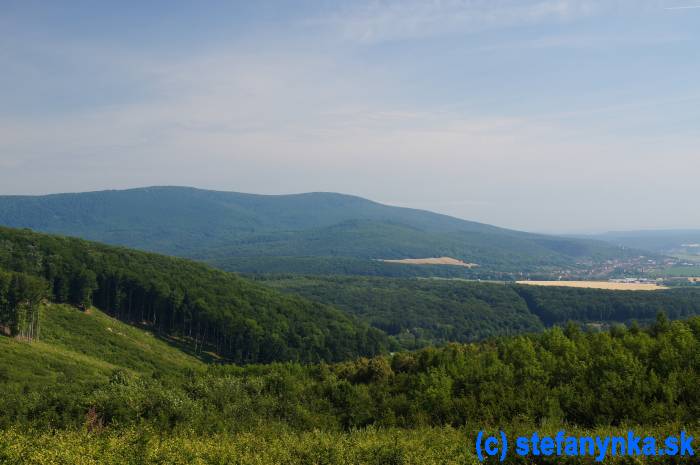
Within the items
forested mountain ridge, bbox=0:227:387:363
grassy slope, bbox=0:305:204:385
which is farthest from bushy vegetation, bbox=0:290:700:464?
forested mountain ridge, bbox=0:227:387:363

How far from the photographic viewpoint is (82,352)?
93875mm

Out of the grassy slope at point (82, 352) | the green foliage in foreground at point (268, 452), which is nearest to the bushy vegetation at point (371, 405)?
the green foliage in foreground at point (268, 452)

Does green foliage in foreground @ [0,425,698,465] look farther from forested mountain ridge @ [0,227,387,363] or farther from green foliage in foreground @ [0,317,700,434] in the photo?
forested mountain ridge @ [0,227,387,363]

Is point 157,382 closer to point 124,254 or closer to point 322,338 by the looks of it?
point 322,338

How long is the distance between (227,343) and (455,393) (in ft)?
326

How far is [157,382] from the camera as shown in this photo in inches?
2334

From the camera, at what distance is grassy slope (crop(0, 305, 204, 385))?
232 feet

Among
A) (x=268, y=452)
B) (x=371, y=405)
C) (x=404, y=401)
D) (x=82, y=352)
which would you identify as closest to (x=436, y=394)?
(x=404, y=401)

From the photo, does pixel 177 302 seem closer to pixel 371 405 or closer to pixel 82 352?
pixel 82 352

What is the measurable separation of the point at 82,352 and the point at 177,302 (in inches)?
1562

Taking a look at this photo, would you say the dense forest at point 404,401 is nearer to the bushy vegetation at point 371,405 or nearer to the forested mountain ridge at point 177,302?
the bushy vegetation at point 371,405

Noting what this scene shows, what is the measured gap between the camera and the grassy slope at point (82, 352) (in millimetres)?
70750

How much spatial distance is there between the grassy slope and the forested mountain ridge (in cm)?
794

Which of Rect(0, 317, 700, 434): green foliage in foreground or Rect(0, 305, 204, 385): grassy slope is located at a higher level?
Rect(0, 317, 700, 434): green foliage in foreground
